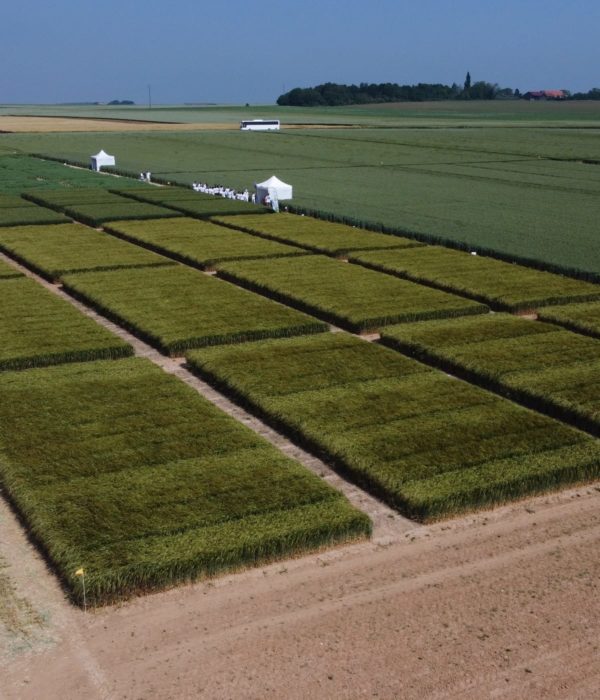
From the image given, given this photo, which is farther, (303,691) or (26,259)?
(26,259)

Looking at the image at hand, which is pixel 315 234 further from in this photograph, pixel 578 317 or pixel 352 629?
pixel 352 629

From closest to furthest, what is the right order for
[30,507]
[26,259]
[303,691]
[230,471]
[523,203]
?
[303,691] < [30,507] < [230,471] < [26,259] < [523,203]

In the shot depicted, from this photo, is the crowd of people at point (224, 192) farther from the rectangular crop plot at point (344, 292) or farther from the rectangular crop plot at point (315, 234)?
the rectangular crop plot at point (344, 292)

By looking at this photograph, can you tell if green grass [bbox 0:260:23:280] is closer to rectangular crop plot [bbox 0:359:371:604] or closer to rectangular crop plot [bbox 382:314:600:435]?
rectangular crop plot [bbox 0:359:371:604]

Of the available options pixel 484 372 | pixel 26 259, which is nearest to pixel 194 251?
pixel 26 259

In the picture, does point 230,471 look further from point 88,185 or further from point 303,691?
Result: point 88,185

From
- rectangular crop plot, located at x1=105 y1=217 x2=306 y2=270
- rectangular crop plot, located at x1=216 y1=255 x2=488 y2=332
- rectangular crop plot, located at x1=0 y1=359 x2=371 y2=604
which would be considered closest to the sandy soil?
rectangular crop plot, located at x1=0 y1=359 x2=371 y2=604
